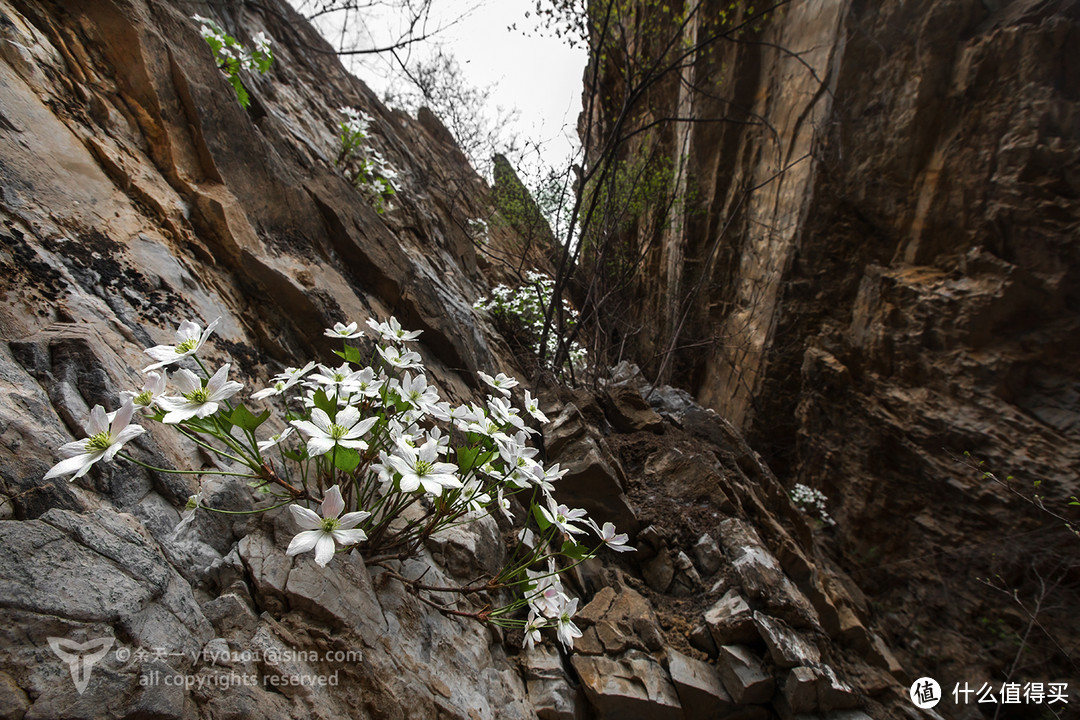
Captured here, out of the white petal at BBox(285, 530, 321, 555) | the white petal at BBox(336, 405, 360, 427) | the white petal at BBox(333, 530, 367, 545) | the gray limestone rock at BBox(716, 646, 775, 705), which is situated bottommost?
the gray limestone rock at BBox(716, 646, 775, 705)

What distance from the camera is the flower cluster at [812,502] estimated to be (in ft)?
17.2

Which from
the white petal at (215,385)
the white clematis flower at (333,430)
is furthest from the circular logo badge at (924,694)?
the white petal at (215,385)

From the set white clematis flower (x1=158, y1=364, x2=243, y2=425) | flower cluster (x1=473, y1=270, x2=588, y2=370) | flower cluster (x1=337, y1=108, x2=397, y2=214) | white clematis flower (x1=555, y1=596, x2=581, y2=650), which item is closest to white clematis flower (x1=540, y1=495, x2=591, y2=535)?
white clematis flower (x1=555, y1=596, x2=581, y2=650)

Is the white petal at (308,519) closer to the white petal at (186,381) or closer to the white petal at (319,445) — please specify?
the white petal at (319,445)

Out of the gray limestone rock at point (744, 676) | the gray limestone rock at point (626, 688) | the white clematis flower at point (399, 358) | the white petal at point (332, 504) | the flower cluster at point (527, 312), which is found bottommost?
the gray limestone rock at point (626, 688)

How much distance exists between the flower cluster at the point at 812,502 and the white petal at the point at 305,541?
5.76 meters

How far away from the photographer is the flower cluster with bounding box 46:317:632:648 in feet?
3.31

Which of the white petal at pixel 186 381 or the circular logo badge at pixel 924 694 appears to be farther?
the circular logo badge at pixel 924 694

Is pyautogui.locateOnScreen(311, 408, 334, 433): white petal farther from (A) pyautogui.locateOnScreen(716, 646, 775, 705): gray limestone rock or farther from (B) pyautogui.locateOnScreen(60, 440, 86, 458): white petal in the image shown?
(A) pyautogui.locateOnScreen(716, 646, 775, 705): gray limestone rock

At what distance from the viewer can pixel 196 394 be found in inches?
40.7

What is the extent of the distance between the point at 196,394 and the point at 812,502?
6.15m
